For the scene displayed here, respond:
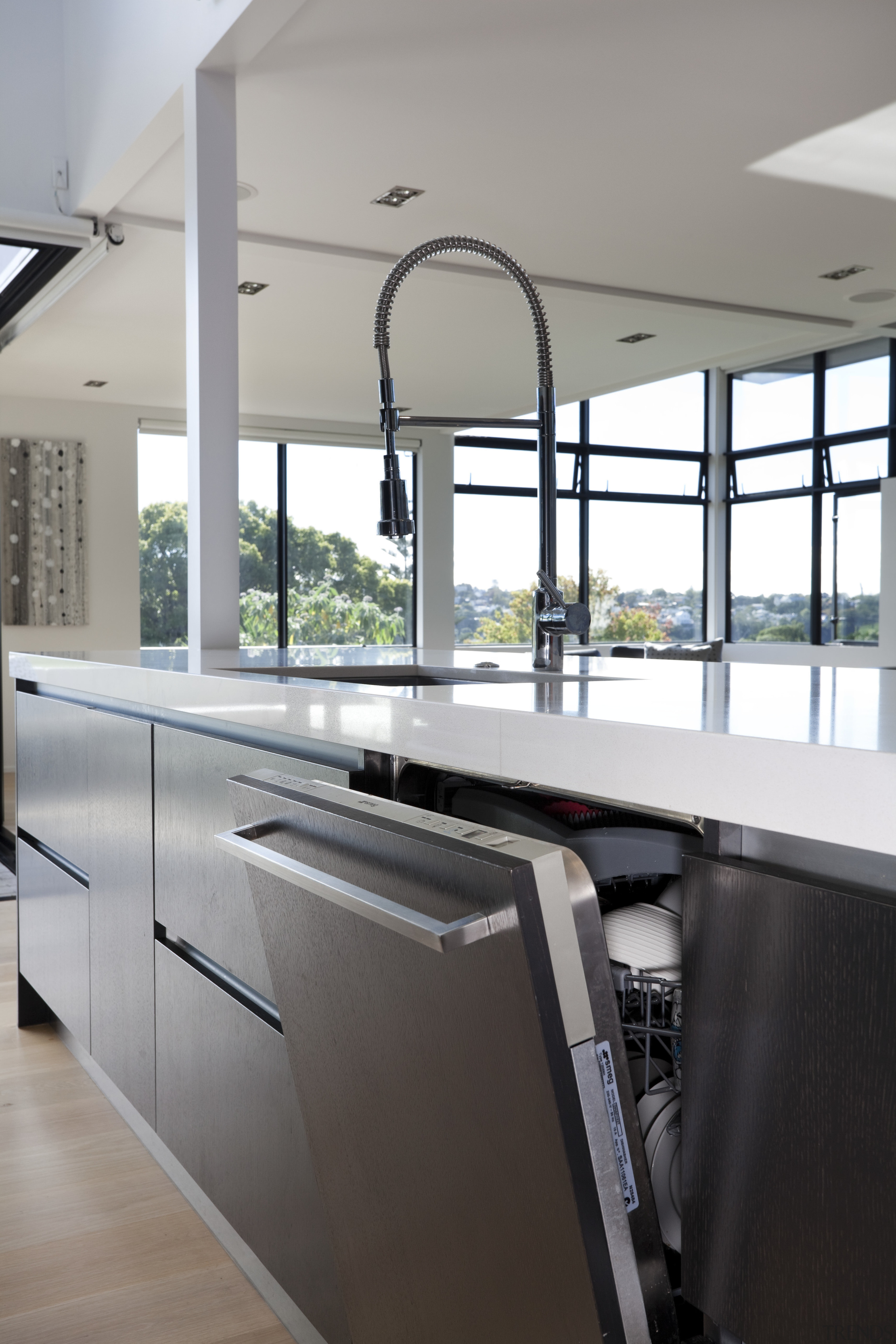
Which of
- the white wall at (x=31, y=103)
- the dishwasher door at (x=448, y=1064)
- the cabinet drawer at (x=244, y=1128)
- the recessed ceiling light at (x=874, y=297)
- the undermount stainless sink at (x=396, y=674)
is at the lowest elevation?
the cabinet drawer at (x=244, y=1128)

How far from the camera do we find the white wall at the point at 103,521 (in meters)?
7.37

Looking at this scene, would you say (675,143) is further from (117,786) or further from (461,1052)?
(461,1052)

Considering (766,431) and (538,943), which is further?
(766,431)

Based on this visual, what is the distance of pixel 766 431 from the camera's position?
9.69 m

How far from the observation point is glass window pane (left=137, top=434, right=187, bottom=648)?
7.74 m

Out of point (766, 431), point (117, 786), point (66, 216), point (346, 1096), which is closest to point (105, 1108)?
point (117, 786)

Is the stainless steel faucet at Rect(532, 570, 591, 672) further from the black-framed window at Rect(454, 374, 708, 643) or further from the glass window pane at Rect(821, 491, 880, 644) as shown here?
the glass window pane at Rect(821, 491, 880, 644)

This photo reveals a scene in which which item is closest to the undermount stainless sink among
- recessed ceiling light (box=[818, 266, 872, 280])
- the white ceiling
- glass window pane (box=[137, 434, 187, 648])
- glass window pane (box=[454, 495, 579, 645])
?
the white ceiling

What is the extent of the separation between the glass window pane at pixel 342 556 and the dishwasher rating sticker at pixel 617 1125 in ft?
25.3

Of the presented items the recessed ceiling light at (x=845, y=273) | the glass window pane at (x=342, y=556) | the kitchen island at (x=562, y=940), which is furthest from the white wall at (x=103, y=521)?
the kitchen island at (x=562, y=940)

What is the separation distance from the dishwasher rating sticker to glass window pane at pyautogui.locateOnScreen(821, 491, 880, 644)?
8661 mm

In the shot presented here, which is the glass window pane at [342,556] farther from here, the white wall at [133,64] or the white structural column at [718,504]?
the white wall at [133,64]

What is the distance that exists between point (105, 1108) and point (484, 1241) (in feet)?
5.27

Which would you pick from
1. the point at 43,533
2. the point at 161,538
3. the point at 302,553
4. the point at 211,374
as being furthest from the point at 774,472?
the point at 211,374
